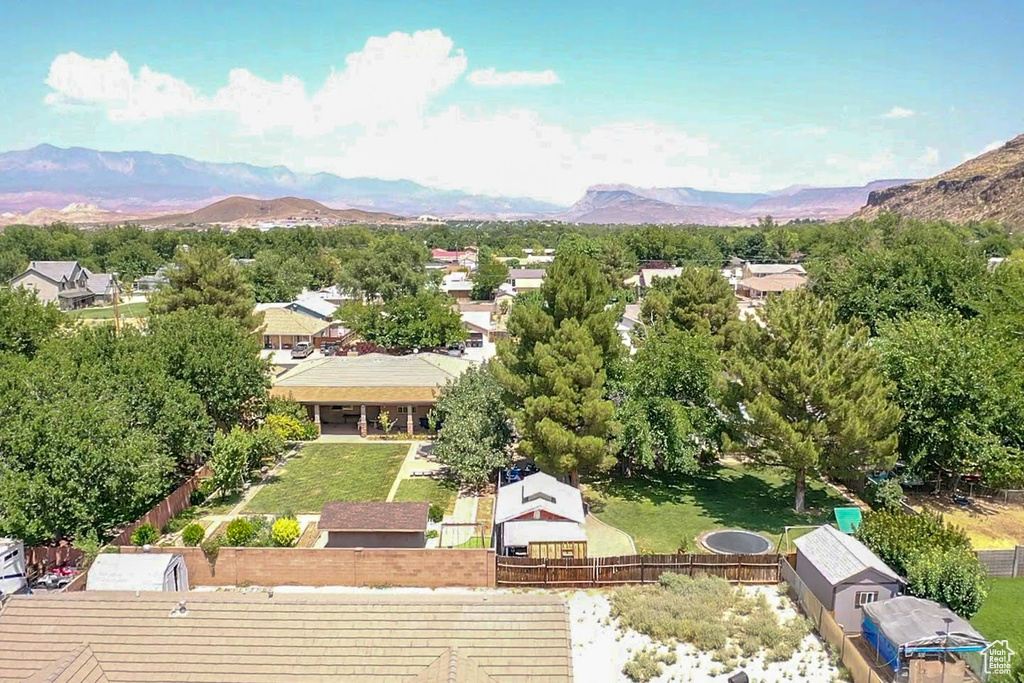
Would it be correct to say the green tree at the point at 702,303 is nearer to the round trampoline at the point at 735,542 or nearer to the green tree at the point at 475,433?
the green tree at the point at 475,433

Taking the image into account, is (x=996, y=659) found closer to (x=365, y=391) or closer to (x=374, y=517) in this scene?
(x=374, y=517)

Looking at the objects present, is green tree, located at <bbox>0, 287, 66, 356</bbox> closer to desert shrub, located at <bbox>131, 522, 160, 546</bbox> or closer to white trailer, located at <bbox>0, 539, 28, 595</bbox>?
white trailer, located at <bbox>0, 539, 28, 595</bbox>

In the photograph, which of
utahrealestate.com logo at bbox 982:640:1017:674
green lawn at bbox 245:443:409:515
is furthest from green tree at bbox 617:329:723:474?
utahrealestate.com logo at bbox 982:640:1017:674

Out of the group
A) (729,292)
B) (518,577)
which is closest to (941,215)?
(729,292)

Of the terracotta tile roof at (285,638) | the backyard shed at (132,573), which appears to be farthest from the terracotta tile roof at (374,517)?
the terracotta tile roof at (285,638)

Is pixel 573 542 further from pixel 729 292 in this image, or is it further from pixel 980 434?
pixel 729 292

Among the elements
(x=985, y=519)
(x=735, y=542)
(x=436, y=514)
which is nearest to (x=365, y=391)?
(x=436, y=514)
